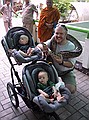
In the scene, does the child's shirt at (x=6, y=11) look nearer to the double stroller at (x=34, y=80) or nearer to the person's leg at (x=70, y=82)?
the double stroller at (x=34, y=80)

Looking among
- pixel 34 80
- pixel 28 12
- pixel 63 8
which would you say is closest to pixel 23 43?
pixel 34 80

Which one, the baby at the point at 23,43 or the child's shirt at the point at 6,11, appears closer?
the baby at the point at 23,43

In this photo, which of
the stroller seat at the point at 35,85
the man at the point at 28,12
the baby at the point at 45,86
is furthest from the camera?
the man at the point at 28,12

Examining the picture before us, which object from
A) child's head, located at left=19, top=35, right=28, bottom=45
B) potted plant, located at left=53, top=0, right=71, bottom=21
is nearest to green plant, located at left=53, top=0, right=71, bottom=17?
potted plant, located at left=53, top=0, right=71, bottom=21

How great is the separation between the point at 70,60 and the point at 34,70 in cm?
46

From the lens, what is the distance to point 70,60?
6.23 feet

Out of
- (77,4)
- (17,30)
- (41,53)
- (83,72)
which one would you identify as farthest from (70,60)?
(77,4)

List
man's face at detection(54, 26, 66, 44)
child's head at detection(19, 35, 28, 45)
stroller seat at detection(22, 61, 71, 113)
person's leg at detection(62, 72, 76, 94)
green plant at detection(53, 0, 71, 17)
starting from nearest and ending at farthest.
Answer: stroller seat at detection(22, 61, 71, 113), man's face at detection(54, 26, 66, 44), person's leg at detection(62, 72, 76, 94), child's head at detection(19, 35, 28, 45), green plant at detection(53, 0, 71, 17)

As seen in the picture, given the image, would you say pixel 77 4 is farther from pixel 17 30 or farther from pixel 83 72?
pixel 17 30

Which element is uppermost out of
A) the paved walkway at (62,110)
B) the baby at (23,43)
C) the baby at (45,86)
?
the baby at (23,43)

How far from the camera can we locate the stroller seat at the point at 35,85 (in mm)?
1375

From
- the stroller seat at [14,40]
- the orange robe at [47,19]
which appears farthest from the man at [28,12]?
the stroller seat at [14,40]

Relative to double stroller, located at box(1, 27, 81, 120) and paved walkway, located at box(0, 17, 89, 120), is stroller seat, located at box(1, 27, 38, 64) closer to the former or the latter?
double stroller, located at box(1, 27, 81, 120)

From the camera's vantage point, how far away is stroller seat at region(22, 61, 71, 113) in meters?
1.38
